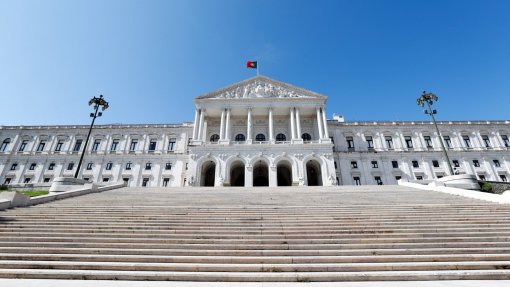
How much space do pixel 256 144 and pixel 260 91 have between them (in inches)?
384

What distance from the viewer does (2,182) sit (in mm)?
37250

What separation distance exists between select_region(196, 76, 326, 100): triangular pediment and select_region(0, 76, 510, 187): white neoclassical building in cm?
15

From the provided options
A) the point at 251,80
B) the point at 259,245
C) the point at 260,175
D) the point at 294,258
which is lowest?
the point at 294,258

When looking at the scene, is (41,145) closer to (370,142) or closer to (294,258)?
(294,258)

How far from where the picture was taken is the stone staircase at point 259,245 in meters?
5.36

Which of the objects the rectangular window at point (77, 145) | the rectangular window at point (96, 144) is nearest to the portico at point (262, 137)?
the rectangular window at point (96, 144)

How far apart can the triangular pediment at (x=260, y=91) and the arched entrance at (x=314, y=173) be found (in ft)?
33.7

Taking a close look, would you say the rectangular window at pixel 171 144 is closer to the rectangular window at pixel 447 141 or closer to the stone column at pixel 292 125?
the stone column at pixel 292 125

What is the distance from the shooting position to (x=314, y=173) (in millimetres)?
35688

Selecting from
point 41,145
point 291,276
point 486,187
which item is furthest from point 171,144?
point 486,187

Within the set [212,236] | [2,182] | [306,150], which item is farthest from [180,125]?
[212,236]

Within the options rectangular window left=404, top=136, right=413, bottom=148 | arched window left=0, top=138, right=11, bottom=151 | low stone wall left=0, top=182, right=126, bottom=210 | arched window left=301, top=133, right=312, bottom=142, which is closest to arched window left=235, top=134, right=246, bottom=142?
arched window left=301, top=133, right=312, bottom=142

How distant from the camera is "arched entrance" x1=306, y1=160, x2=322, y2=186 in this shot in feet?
106
